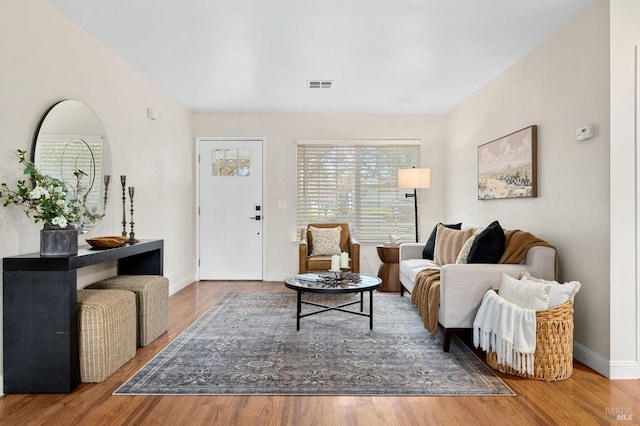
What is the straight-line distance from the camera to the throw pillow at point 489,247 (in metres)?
3.29

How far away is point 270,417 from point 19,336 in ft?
5.05

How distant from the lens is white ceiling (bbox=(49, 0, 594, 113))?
2.91 meters

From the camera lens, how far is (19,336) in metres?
2.39

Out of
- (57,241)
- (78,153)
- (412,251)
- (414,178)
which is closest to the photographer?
(57,241)

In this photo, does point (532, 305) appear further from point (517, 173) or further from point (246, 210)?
point (246, 210)

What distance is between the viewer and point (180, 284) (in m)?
5.51

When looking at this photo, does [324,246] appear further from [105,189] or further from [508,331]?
[508,331]

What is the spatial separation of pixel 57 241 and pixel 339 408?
1.93m

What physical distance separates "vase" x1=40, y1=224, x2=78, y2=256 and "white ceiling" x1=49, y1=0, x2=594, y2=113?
62.2 inches

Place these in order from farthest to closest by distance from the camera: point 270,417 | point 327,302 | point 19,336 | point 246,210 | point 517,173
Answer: point 246,210 < point 327,302 < point 517,173 < point 19,336 < point 270,417

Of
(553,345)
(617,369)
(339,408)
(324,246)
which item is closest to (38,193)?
(339,408)

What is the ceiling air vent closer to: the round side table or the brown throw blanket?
the round side table

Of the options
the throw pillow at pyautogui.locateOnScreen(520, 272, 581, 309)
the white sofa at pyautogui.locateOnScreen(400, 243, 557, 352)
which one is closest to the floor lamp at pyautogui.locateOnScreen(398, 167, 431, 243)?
the white sofa at pyautogui.locateOnScreen(400, 243, 557, 352)

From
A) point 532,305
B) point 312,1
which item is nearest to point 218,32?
point 312,1
